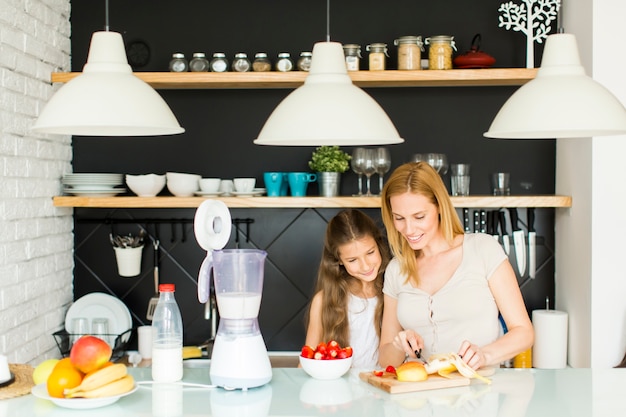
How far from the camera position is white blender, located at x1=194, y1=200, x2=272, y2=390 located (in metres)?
2.16

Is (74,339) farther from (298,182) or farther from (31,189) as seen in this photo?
(298,182)

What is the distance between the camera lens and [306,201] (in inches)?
139

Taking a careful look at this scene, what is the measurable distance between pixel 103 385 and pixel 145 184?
173cm

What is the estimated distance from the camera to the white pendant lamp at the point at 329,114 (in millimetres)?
1996

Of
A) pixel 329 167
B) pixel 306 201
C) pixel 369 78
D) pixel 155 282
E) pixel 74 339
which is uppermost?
pixel 369 78

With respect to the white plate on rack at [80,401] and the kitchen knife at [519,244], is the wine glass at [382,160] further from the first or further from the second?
the white plate on rack at [80,401]

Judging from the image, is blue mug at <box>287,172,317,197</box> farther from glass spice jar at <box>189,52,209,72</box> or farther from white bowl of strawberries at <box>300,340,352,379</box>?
white bowl of strawberries at <box>300,340,352,379</box>

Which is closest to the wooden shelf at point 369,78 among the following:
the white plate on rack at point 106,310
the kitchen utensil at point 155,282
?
the kitchen utensil at point 155,282

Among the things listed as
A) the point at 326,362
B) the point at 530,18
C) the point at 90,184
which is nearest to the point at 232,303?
the point at 326,362

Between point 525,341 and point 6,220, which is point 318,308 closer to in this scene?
point 525,341

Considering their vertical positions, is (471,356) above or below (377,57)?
below

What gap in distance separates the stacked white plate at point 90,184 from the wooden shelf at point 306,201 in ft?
0.23

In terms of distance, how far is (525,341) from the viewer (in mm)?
2604

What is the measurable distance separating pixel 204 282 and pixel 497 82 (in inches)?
76.6
